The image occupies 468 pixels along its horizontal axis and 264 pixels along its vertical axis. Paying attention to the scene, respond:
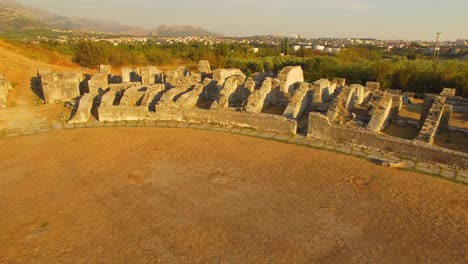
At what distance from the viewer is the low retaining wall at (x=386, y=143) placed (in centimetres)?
890

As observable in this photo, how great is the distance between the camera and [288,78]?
1719 centimetres

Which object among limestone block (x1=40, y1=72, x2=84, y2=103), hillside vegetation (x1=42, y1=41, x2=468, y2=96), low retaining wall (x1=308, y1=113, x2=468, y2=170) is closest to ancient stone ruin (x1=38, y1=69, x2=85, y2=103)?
limestone block (x1=40, y1=72, x2=84, y2=103)

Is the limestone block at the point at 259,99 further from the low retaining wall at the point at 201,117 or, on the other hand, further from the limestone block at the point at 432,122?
the limestone block at the point at 432,122

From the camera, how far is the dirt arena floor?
228 inches

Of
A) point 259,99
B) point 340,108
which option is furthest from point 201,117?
point 340,108

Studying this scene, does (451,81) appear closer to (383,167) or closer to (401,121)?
(401,121)

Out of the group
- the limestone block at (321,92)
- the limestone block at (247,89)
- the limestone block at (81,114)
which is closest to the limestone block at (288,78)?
the limestone block at (321,92)

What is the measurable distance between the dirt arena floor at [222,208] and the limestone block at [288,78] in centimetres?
699

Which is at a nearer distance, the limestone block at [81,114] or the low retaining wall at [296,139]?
the low retaining wall at [296,139]

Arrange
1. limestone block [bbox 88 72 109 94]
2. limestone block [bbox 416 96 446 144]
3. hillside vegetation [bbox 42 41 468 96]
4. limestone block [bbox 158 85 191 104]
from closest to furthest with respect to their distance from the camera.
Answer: limestone block [bbox 416 96 446 144]
limestone block [bbox 158 85 191 104]
limestone block [bbox 88 72 109 94]
hillside vegetation [bbox 42 41 468 96]

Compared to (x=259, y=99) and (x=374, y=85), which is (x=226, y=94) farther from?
(x=374, y=85)

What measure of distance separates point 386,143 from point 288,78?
8213mm

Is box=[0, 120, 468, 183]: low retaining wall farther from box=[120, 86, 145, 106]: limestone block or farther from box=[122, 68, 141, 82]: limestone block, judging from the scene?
box=[122, 68, 141, 82]: limestone block

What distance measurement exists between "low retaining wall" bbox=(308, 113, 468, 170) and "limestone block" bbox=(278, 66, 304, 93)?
6.04 metres
